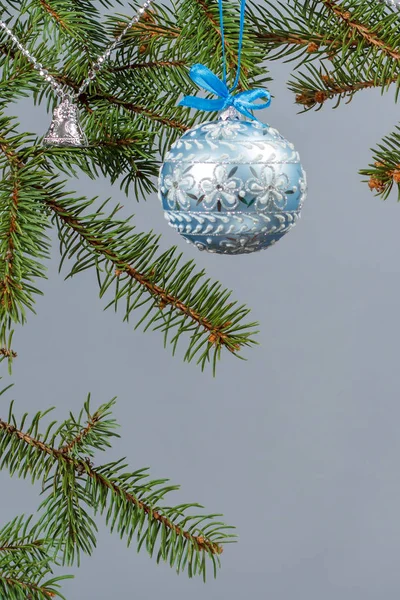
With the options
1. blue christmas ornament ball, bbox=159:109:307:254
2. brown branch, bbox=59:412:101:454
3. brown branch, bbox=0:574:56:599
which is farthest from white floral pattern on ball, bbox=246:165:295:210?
brown branch, bbox=0:574:56:599

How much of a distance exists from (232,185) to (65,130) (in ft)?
0.78

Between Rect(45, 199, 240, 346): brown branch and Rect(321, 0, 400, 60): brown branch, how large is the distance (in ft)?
1.02

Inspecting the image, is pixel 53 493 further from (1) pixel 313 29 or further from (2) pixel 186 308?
(1) pixel 313 29

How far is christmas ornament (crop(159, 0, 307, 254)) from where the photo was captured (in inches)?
33.4

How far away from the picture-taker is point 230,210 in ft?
2.80

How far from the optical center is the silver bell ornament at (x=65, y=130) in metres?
1.00

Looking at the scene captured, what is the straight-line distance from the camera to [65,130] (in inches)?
39.4

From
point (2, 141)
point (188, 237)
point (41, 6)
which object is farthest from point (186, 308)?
point (41, 6)

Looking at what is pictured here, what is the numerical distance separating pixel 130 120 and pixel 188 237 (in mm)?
254

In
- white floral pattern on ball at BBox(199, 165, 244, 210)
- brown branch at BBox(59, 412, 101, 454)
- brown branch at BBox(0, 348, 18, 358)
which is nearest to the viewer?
white floral pattern on ball at BBox(199, 165, 244, 210)

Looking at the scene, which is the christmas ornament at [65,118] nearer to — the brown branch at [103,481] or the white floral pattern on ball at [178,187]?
the white floral pattern on ball at [178,187]

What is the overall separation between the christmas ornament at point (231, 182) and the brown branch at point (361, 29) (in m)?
0.13

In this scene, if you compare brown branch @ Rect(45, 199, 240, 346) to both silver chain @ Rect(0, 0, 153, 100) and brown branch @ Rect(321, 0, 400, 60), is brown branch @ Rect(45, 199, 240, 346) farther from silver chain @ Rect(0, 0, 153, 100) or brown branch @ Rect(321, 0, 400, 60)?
brown branch @ Rect(321, 0, 400, 60)

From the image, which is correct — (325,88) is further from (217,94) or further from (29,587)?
(29,587)
